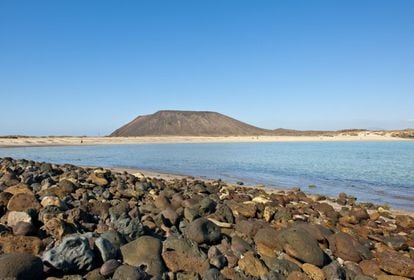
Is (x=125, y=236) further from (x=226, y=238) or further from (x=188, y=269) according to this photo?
(x=226, y=238)

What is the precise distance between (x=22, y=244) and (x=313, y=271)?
13.1ft

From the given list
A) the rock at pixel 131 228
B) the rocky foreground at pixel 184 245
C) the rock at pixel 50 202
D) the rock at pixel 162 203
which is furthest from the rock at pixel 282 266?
the rock at pixel 50 202

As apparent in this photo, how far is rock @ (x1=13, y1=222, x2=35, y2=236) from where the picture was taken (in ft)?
18.0

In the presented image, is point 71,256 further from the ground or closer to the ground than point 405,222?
further from the ground

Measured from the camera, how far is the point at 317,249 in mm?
5527

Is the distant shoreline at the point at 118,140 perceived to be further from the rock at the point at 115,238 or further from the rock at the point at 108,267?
the rock at the point at 108,267

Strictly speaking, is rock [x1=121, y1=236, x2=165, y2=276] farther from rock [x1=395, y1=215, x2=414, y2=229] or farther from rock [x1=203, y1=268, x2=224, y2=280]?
rock [x1=395, y1=215, x2=414, y2=229]

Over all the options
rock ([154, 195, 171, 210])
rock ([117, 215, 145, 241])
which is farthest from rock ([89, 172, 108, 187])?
rock ([117, 215, 145, 241])

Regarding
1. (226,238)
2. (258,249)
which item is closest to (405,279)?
(258,249)

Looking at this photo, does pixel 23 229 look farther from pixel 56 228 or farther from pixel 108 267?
pixel 108 267

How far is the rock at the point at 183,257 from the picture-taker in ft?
16.2

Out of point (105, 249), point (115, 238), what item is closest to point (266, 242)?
point (115, 238)

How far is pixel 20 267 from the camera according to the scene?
4.08 meters

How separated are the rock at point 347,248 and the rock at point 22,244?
4.57m
